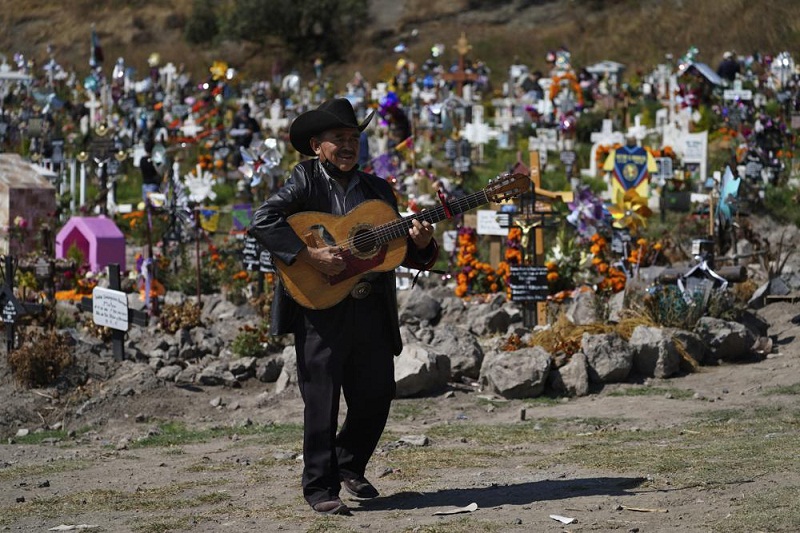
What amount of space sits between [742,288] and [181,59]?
3518 cm

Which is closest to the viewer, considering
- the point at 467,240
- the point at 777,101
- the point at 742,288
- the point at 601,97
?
the point at 742,288

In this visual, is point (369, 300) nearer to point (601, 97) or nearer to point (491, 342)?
point (491, 342)

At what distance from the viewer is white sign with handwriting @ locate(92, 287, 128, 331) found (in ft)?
41.3

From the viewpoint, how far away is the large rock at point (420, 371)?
441 inches

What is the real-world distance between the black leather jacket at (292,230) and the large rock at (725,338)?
5465mm

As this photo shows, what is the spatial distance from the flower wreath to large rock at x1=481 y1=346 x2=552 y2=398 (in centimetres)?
1598

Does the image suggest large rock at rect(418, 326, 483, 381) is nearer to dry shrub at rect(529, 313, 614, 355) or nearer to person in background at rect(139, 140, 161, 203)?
dry shrub at rect(529, 313, 614, 355)

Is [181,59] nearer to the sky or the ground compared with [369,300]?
nearer to the sky

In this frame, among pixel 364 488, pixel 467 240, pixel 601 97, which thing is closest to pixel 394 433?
pixel 364 488

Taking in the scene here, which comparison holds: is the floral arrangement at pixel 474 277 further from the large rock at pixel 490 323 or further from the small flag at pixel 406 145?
the small flag at pixel 406 145

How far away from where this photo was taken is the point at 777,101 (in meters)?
23.8

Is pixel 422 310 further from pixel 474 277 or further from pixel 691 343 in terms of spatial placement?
pixel 691 343

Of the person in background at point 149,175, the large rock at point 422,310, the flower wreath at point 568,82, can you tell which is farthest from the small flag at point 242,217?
the flower wreath at point 568,82

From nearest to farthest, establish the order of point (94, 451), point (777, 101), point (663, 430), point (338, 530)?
point (338, 530) < point (663, 430) < point (94, 451) < point (777, 101)
